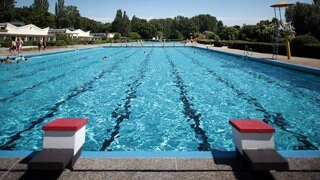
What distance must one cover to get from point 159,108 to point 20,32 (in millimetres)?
41454

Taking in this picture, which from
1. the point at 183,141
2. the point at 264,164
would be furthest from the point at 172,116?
the point at 264,164

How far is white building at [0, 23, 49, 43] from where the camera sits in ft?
124

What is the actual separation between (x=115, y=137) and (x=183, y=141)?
154 centimetres

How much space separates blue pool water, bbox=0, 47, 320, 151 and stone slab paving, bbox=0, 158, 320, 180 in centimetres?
183

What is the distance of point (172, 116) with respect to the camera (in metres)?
7.13

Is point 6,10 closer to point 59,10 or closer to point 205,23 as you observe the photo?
point 59,10

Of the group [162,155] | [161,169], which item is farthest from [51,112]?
[161,169]

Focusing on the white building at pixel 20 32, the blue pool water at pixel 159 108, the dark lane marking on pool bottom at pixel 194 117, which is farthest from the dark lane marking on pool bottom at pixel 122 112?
the white building at pixel 20 32

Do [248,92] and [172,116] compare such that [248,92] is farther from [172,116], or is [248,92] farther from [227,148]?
[227,148]

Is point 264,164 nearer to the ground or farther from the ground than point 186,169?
farther from the ground

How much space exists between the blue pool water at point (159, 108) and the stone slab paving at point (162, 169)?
5.99 feet

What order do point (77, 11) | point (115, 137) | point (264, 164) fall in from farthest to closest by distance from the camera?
point (77, 11) < point (115, 137) < point (264, 164)

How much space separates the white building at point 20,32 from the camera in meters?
37.8

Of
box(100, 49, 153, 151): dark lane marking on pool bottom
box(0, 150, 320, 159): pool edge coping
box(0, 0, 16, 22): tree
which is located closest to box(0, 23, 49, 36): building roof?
box(0, 0, 16, 22): tree
